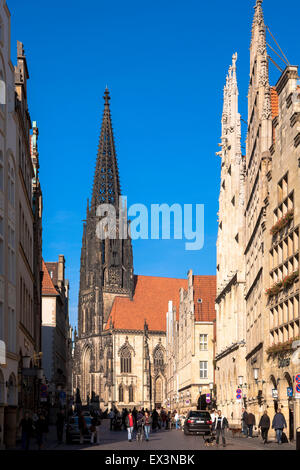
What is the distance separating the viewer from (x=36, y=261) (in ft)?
168

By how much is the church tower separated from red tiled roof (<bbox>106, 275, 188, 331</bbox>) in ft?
6.08

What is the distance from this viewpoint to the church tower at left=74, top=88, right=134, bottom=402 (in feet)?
429

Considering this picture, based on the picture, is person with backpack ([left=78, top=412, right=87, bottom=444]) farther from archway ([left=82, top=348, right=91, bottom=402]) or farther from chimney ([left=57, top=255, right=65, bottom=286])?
archway ([left=82, top=348, right=91, bottom=402])

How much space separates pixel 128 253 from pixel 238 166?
3215 inches

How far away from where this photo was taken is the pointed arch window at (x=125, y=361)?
130 m

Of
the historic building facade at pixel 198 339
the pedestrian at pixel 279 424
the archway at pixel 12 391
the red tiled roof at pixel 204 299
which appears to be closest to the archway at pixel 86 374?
the historic building facade at pixel 198 339

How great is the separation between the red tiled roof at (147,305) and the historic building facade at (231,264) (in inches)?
2594

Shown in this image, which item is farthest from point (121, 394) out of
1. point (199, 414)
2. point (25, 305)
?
point (25, 305)

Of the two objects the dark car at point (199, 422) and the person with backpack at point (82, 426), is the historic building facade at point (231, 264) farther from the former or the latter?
the person with backpack at point (82, 426)

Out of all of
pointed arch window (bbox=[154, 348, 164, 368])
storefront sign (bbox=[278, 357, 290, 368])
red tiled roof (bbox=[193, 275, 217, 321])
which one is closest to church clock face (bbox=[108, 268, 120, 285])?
pointed arch window (bbox=[154, 348, 164, 368])

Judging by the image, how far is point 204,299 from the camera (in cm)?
7694

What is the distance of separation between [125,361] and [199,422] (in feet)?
293
